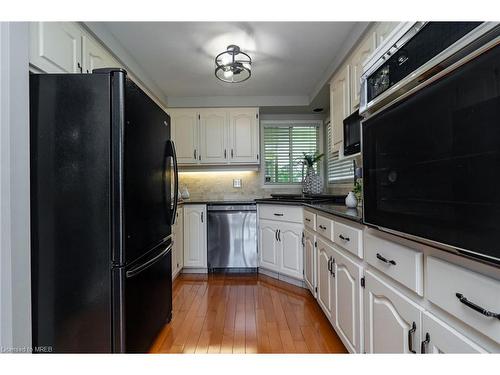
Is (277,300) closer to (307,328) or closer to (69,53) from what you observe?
(307,328)

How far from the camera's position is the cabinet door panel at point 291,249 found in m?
2.50

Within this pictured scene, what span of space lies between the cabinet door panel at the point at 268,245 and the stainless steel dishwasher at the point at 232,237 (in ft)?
0.39

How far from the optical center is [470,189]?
582 mm

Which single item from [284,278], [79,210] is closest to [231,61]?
[79,210]

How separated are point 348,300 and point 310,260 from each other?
33.4 inches

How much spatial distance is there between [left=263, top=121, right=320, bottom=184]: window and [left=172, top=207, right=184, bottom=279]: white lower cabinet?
1461mm

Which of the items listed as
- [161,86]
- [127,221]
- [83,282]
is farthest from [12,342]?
[161,86]

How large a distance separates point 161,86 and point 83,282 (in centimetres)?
258

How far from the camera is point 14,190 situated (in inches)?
42.5

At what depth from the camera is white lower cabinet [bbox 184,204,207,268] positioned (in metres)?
3.04

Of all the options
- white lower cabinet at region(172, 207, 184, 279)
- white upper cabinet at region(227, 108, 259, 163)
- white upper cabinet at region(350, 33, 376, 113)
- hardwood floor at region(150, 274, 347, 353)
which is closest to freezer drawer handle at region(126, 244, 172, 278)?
hardwood floor at region(150, 274, 347, 353)

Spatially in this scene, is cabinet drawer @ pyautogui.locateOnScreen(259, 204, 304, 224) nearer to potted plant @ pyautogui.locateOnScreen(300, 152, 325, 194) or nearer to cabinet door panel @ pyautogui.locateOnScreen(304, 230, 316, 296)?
cabinet door panel @ pyautogui.locateOnScreen(304, 230, 316, 296)

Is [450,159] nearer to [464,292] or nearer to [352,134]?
[464,292]

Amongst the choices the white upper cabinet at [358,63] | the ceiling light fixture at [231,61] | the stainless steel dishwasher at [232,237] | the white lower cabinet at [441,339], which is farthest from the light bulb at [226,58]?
the white lower cabinet at [441,339]
